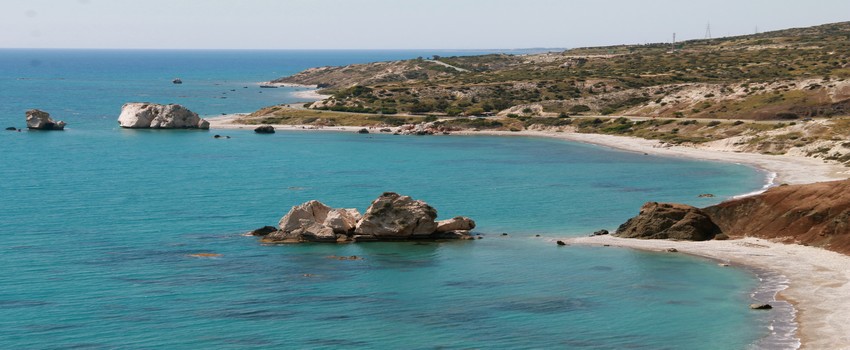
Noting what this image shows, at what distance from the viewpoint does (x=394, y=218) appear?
75.7 m

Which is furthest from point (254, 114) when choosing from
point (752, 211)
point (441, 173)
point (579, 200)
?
point (752, 211)

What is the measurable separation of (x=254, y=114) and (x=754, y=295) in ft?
503

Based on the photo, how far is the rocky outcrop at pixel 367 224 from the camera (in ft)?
247

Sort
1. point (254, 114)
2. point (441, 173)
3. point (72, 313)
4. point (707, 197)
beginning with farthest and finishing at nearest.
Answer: point (254, 114)
point (441, 173)
point (707, 197)
point (72, 313)

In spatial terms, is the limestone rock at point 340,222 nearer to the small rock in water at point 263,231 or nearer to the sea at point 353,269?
the sea at point 353,269

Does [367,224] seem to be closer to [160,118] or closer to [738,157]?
[738,157]

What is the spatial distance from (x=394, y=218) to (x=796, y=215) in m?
29.7

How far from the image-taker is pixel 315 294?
58.1 meters

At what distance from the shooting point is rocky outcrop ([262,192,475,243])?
75.2 metres

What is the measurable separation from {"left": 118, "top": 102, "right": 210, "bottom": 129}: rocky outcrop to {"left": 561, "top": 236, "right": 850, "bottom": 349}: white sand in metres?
119

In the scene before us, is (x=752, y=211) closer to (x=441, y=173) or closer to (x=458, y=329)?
(x=458, y=329)

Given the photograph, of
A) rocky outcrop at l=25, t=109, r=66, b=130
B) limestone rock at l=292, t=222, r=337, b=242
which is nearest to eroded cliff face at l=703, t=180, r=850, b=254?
limestone rock at l=292, t=222, r=337, b=242

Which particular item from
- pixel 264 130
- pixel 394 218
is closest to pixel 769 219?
pixel 394 218

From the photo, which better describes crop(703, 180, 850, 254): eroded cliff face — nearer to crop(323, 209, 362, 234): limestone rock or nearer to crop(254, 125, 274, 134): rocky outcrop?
crop(323, 209, 362, 234): limestone rock
